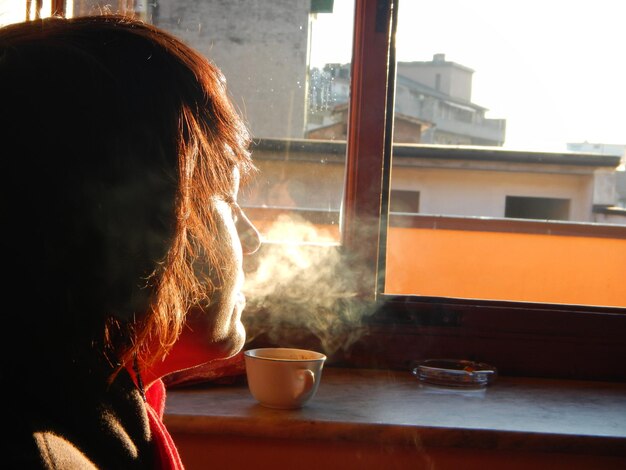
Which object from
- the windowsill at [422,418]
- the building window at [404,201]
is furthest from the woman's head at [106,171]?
the building window at [404,201]

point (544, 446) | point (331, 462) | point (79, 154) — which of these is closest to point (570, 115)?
point (544, 446)

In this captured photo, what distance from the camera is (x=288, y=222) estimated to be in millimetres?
1728

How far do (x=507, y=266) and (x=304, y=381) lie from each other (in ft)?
2.84

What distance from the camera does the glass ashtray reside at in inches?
59.4

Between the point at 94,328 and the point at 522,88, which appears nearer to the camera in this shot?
the point at 94,328

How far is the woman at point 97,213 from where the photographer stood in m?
0.64

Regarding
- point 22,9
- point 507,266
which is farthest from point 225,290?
point 507,266

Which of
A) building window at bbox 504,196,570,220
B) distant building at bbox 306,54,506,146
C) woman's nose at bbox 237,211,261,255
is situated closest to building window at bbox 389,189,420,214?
distant building at bbox 306,54,506,146

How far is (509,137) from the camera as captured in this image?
1830 millimetres

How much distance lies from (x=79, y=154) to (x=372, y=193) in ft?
3.60

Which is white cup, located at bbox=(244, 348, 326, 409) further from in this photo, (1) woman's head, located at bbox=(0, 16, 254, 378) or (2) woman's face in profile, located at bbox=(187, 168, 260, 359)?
(1) woman's head, located at bbox=(0, 16, 254, 378)

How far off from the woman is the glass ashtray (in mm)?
836

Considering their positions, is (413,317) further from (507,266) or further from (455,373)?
(507,266)

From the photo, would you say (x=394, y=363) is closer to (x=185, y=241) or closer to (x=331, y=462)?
(x=331, y=462)
